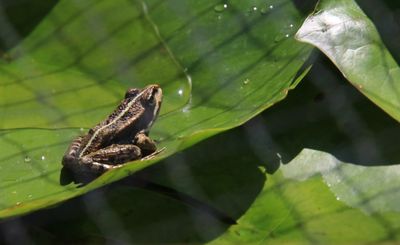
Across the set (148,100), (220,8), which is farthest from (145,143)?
(220,8)

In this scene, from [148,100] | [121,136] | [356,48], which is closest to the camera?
[356,48]

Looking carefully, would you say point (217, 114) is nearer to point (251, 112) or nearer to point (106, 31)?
point (251, 112)

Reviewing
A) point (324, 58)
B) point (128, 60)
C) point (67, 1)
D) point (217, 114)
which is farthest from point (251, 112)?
point (67, 1)

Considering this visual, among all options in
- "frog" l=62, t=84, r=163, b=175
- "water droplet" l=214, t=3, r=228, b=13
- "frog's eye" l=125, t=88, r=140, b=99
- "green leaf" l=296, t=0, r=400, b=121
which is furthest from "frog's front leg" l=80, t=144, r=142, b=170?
"green leaf" l=296, t=0, r=400, b=121

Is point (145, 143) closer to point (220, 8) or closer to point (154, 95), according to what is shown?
point (154, 95)

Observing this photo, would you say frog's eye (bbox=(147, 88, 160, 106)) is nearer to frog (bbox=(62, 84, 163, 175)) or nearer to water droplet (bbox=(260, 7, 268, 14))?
frog (bbox=(62, 84, 163, 175))

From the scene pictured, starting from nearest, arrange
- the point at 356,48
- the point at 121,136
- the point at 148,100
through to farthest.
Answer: the point at 356,48 < the point at 148,100 < the point at 121,136

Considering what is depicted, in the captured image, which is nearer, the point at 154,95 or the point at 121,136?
the point at 154,95
